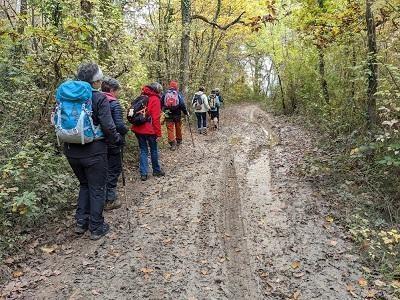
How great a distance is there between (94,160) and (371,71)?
19.1 feet

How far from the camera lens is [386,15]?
7.93m

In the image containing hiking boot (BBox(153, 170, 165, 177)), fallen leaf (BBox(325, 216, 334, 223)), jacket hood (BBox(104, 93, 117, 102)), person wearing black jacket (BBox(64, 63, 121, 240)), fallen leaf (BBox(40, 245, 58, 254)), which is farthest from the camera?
hiking boot (BBox(153, 170, 165, 177))

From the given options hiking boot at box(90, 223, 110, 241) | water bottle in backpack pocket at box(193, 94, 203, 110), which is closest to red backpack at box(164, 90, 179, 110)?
water bottle in backpack pocket at box(193, 94, 203, 110)

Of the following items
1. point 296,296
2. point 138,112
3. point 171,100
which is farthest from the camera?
point 171,100

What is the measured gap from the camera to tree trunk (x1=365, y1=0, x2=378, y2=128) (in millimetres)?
8070

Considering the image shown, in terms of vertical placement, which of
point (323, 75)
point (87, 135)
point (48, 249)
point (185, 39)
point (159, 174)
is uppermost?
point (185, 39)

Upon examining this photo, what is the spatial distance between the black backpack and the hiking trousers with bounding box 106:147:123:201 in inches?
63.4

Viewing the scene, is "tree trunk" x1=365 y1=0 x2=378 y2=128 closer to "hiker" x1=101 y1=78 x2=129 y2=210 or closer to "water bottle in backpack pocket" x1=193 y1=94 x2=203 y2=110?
"hiker" x1=101 y1=78 x2=129 y2=210

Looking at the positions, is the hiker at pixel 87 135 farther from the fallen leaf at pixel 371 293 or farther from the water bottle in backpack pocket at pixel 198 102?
the water bottle in backpack pocket at pixel 198 102

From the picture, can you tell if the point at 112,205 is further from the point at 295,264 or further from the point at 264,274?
the point at 295,264

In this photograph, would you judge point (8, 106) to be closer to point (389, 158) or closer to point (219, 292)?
point (219, 292)

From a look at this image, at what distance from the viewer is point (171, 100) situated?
12.1 m

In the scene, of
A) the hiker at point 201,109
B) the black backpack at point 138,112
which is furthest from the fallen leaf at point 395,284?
the hiker at point 201,109

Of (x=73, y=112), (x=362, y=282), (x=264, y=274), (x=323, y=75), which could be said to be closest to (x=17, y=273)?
(x=73, y=112)
